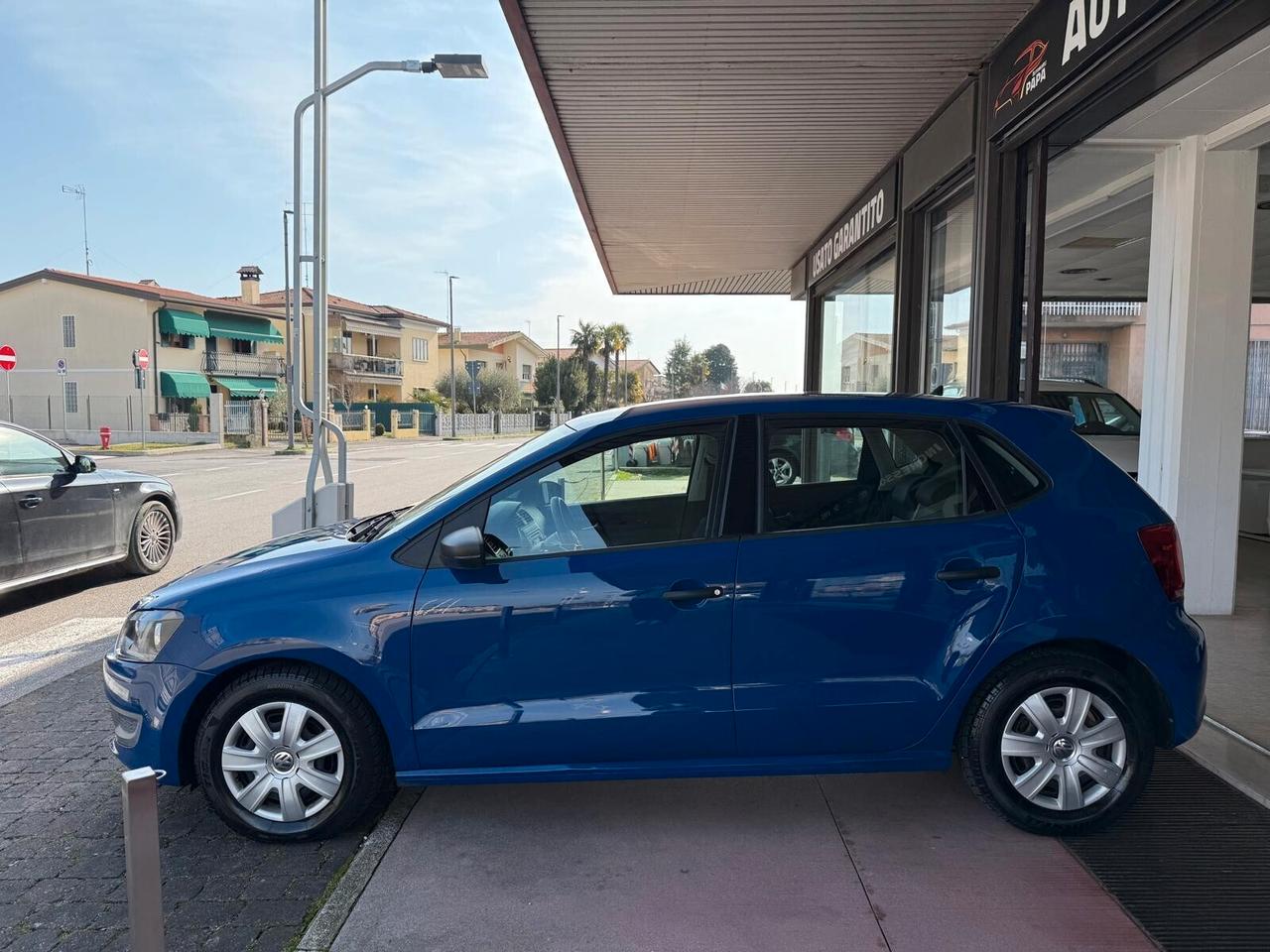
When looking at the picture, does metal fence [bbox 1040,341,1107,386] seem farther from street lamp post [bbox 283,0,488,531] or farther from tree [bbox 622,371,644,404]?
tree [bbox 622,371,644,404]

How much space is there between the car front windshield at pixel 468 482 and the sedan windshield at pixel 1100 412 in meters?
7.93

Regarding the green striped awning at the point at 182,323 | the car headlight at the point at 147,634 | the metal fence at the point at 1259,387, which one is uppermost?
the green striped awning at the point at 182,323

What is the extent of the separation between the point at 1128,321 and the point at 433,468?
16.5 metres

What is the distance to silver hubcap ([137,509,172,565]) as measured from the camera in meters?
8.66

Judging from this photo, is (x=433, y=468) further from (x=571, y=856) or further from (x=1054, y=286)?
(x=571, y=856)

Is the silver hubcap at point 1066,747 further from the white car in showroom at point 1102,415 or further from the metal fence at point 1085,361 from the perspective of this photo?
the metal fence at point 1085,361

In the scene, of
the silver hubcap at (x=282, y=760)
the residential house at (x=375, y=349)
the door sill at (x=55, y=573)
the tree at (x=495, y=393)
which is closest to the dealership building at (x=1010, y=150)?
the silver hubcap at (x=282, y=760)

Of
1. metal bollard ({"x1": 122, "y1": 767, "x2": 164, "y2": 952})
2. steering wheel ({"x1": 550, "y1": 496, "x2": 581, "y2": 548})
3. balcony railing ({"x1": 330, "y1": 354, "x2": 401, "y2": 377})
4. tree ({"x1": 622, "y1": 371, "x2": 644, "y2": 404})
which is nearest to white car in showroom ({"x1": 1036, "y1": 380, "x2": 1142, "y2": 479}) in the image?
steering wheel ({"x1": 550, "y1": 496, "x2": 581, "y2": 548})

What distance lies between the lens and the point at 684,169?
9664mm

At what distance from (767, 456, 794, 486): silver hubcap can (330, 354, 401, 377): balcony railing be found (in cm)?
5992

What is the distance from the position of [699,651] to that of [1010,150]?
458cm

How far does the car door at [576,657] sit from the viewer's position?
131 inches

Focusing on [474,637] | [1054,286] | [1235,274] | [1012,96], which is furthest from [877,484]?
[1054,286]

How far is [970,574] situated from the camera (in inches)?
133
